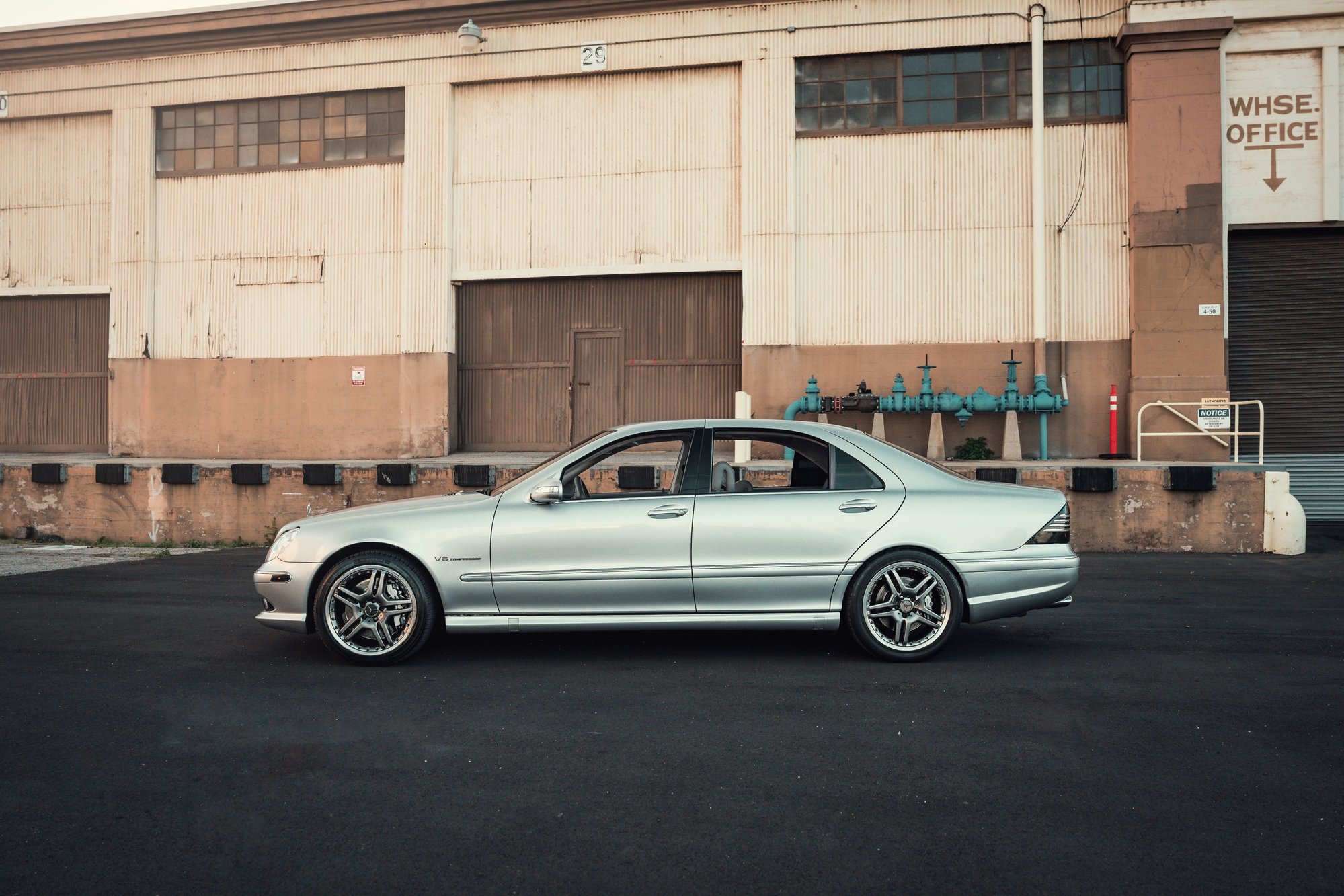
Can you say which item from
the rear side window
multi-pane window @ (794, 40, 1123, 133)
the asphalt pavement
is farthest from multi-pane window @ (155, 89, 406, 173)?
the rear side window

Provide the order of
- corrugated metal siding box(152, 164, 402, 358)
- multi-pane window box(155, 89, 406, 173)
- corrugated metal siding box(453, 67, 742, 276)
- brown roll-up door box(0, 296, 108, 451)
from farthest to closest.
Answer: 1. brown roll-up door box(0, 296, 108, 451)
2. multi-pane window box(155, 89, 406, 173)
3. corrugated metal siding box(152, 164, 402, 358)
4. corrugated metal siding box(453, 67, 742, 276)

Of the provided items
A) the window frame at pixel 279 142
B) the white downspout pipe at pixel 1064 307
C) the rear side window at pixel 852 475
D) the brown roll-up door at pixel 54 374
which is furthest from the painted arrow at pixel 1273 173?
the brown roll-up door at pixel 54 374

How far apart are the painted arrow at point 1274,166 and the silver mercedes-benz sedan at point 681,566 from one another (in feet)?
36.6

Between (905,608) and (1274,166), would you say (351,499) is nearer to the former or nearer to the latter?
(905,608)

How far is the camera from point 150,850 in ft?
11.1

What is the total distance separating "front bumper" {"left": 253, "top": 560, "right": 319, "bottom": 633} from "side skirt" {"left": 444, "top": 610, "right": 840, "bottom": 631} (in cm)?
84

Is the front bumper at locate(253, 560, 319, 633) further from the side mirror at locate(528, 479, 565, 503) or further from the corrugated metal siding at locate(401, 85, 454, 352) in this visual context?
the corrugated metal siding at locate(401, 85, 454, 352)

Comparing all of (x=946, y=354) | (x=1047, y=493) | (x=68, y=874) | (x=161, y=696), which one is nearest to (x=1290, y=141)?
(x=946, y=354)

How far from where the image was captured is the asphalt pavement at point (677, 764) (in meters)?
3.26

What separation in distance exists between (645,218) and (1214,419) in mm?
8587

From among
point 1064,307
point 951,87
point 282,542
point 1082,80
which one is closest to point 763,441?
point 282,542

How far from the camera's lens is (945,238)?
15.3m

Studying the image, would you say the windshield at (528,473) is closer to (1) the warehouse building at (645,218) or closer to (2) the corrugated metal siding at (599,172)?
(1) the warehouse building at (645,218)

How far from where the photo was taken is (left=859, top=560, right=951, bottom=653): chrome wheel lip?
6012 mm
